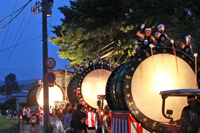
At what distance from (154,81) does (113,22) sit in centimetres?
992

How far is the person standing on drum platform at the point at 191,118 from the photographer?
266 inches

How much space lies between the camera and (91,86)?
61.0 feet

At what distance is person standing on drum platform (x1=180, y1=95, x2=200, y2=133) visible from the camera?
677 centimetres

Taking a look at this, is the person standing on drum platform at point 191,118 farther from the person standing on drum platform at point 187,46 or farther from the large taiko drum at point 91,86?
the large taiko drum at point 91,86

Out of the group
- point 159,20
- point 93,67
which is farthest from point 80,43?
point 159,20

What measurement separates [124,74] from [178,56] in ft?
6.25

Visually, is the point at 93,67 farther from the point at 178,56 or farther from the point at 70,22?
the point at 178,56

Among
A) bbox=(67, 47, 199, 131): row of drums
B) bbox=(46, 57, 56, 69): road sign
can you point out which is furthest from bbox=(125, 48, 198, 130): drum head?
bbox=(46, 57, 56, 69): road sign

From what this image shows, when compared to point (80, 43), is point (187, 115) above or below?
below

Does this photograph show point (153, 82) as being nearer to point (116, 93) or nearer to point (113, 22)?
point (116, 93)

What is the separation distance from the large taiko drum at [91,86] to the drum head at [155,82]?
954 centimetres

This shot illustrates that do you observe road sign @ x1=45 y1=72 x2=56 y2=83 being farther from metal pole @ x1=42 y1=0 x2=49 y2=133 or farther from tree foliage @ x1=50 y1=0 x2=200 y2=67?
tree foliage @ x1=50 y1=0 x2=200 y2=67

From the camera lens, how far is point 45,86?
47.0ft

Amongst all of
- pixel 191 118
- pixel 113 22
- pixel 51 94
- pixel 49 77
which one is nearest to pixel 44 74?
pixel 49 77
